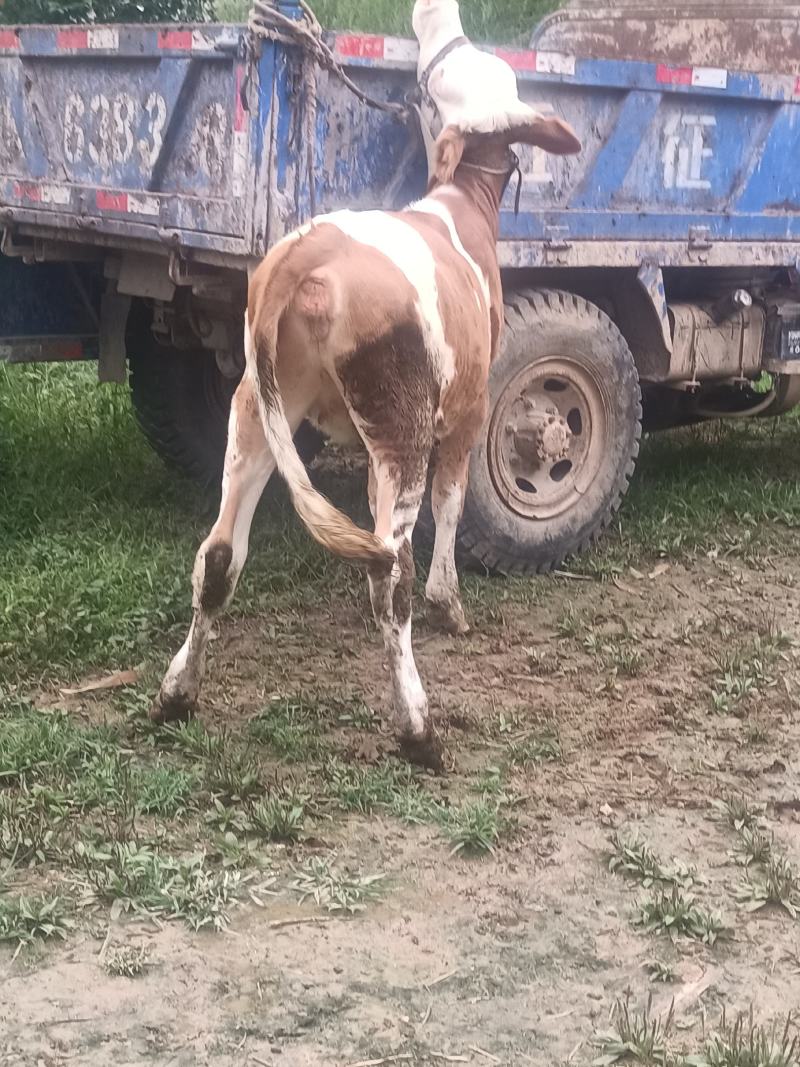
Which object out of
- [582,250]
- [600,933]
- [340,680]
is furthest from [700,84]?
[600,933]

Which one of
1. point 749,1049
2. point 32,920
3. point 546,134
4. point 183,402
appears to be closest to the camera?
point 749,1049

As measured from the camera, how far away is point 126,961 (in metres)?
2.73

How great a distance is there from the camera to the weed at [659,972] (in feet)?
9.00

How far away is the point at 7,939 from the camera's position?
282 centimetres

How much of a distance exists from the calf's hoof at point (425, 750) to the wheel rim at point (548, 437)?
1.57 metres

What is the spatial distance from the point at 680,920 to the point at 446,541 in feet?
6.00

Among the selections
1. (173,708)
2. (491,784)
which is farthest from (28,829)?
(491,784)

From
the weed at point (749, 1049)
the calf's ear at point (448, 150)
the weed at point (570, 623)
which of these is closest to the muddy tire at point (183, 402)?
the weed at point (570, 623)

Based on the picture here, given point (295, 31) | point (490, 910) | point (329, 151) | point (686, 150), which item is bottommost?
point (490, 910)

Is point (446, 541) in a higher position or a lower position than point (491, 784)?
higher

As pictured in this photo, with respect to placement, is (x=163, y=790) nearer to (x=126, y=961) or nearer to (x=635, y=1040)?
(x=126, y=961)

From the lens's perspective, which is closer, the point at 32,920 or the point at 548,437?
the point at 32,920

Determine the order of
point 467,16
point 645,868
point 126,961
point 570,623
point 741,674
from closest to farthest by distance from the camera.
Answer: point 126,961, point 645,868, point 741,674, point 570,623, point 467,16

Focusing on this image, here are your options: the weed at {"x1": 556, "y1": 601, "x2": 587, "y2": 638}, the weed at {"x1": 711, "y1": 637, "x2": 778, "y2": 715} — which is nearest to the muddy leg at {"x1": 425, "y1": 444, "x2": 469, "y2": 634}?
the weed at {"x1": 556, "y1": 601, "x2": 587, "y2": 638}
